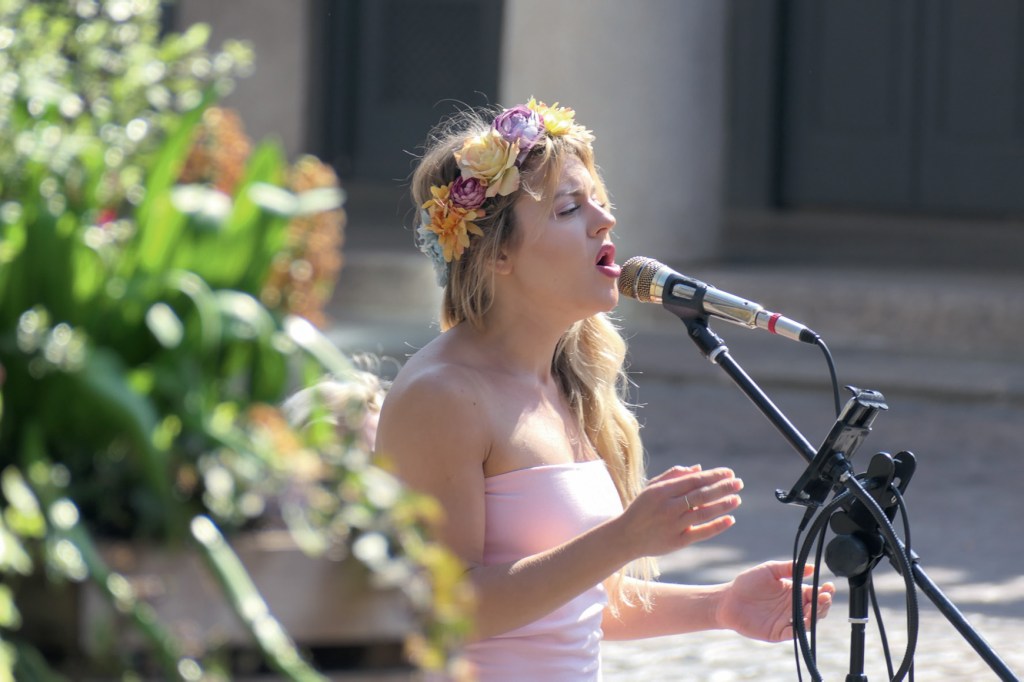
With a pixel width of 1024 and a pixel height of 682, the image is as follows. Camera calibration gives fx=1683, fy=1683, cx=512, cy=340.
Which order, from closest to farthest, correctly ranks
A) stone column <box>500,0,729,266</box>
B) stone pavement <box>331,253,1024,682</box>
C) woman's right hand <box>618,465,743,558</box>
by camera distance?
woman's right hand <box>618,465,743,558</box>
stone pavement <box>331,253,1024,682</box>
stone column <box>500,0,729,266</box>

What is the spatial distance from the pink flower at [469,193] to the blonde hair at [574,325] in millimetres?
29

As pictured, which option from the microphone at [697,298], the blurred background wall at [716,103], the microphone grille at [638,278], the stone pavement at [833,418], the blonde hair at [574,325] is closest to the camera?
the microphone at [697,298]

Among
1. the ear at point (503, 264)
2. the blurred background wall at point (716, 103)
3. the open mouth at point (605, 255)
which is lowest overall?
the blurred background wall at point (716, 103)

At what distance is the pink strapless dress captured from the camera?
295 cm

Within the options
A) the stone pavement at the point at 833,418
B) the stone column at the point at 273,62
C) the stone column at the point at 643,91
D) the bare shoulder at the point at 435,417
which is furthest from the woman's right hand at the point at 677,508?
the stone column at the point at 273,62

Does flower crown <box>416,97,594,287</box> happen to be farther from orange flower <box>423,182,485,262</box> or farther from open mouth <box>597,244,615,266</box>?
open mouth <box>597,244,615,266</box>

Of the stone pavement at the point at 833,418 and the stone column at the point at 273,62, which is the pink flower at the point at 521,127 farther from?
the stone column at the point at 273,62

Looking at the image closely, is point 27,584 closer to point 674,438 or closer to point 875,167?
point 674,438

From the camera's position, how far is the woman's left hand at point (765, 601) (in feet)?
9.90

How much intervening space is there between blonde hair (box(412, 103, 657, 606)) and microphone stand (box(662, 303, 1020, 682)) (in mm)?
567

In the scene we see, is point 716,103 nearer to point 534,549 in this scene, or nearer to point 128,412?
point 534,549

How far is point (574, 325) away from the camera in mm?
3408

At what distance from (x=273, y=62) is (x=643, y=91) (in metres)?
5.08

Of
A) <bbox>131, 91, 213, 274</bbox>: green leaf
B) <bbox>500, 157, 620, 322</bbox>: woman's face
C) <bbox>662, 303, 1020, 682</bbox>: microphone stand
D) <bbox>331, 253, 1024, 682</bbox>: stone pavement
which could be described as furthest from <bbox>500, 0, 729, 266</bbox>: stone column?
<bbox>131, 91, 213, 274</bbox>: green leaf
